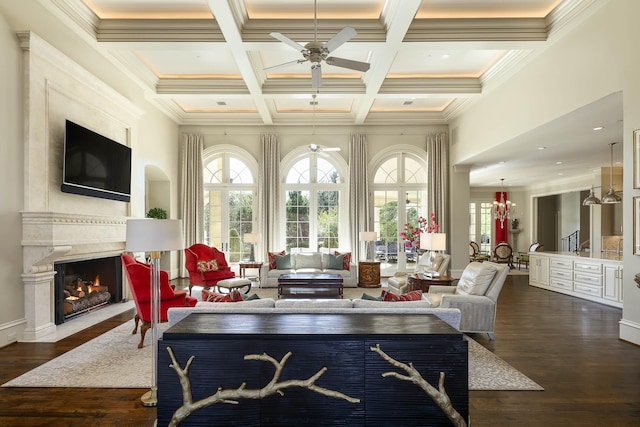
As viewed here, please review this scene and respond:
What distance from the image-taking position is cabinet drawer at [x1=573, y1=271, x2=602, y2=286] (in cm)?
650

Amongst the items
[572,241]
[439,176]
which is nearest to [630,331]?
[439,176]

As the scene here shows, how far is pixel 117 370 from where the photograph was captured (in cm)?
342

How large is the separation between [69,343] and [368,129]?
7.38 m

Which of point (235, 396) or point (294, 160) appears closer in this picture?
point (235, 396)

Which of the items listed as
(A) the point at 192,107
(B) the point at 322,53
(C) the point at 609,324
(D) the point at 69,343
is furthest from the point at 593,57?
(A) the point at 192,107

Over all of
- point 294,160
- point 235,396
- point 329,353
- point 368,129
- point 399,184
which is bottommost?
point 235,396

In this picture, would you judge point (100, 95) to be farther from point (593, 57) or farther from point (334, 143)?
→ point (593, 57)

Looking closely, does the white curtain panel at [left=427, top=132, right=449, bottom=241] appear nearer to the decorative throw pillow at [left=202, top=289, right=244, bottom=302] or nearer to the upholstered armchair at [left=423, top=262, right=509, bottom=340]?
the upholstered armchair at [left=423, top=262, right=509, bottom=340]

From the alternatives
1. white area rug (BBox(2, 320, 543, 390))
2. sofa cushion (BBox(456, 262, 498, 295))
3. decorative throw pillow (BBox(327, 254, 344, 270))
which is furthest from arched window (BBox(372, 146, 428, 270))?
white area rug (BBox(2, 320, 543, 390))

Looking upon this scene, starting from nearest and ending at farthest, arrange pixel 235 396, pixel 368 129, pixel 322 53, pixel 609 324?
pixel 235 396
pixel 322 53
pixel 609 324
pixel 368 129

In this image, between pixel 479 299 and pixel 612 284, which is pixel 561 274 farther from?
pixel 479 299

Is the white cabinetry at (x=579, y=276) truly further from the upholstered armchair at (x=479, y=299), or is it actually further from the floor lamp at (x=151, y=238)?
the floor lamp at (x=151, y=238)

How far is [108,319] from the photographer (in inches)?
206

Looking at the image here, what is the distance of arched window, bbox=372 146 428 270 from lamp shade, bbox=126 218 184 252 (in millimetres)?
6920
